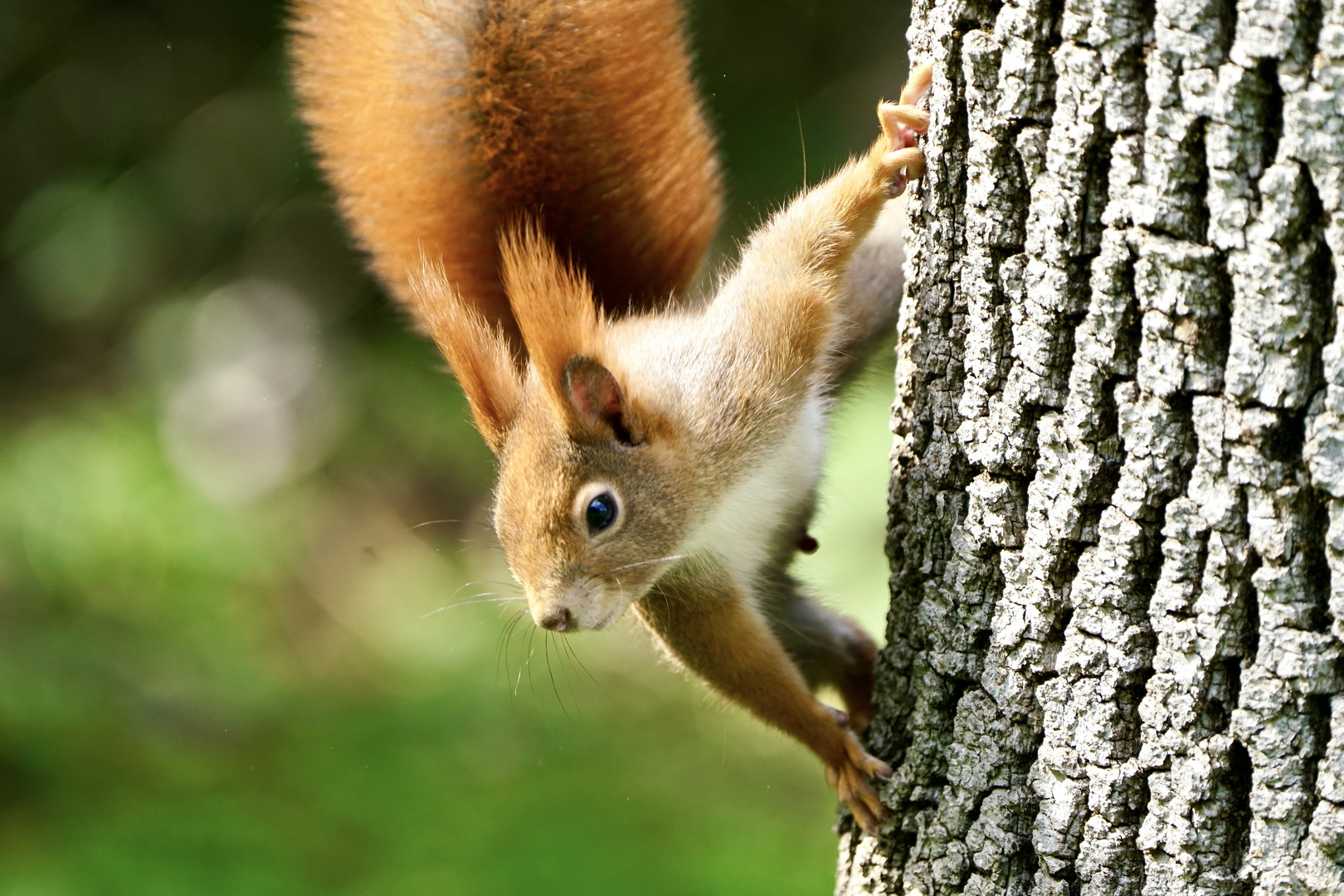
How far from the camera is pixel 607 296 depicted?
1582 mm

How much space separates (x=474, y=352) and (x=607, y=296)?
0.27 m

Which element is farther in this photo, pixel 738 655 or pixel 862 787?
pixel 738 655

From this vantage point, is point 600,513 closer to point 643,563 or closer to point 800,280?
point 643,563

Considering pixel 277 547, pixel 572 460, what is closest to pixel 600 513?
pixel 572 460

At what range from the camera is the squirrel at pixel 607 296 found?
1318 mm

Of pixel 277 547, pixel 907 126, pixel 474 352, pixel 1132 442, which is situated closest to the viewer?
pixel 1132 442

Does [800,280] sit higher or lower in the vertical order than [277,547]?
higher

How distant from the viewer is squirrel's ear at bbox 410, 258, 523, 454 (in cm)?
134

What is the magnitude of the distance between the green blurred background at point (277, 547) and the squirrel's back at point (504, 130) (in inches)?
18.7

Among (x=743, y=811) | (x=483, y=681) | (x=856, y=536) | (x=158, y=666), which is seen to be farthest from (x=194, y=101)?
(x=743, y=811)

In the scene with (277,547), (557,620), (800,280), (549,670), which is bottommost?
(277,547)

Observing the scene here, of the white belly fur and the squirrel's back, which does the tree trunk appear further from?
the squirrel's back

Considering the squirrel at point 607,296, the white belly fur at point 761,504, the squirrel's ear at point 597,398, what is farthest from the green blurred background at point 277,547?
the squirrel's ear at point 597,398

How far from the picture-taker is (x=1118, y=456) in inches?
36.4
